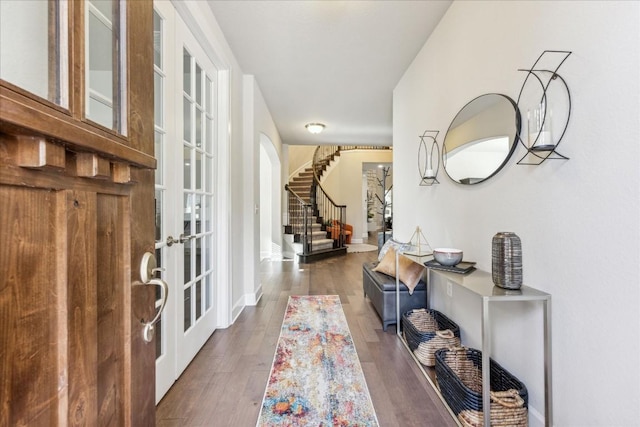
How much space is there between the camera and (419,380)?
192cm

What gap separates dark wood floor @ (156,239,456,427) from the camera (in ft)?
5.25

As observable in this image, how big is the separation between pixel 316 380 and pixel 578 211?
1751mm

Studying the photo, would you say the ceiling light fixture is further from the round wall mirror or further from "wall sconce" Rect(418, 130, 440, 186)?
the round wall mirror

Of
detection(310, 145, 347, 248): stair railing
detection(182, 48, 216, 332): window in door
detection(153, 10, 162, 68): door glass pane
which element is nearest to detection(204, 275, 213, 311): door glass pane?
detection(182, 48, 216, 332): window in door

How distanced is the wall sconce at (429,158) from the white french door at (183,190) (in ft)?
6.54

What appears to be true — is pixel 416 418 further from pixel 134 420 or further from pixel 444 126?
pixel 444 126

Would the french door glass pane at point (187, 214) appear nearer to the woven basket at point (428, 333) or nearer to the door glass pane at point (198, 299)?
the door glass pane at point (198, 299)

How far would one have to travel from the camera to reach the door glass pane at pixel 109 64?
0.61 metres

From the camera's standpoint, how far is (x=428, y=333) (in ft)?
7.09

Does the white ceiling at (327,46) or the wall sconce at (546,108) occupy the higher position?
the white ceiling at (327,46)

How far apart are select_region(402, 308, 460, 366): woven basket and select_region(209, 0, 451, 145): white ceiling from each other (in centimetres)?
252

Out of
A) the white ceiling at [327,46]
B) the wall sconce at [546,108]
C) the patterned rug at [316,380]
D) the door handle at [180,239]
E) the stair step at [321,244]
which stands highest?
Answer: the white ceiling at [327,46]

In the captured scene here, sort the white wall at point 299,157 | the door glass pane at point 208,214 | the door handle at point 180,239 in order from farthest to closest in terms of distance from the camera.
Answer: the white wall at point 299,157, the door glass pane at point 208,214, the door handle at point 180,239

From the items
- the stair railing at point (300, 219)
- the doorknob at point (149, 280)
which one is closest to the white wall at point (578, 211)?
the doorknob at point (149, 280)
